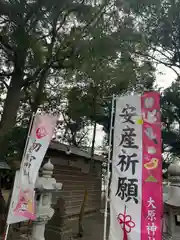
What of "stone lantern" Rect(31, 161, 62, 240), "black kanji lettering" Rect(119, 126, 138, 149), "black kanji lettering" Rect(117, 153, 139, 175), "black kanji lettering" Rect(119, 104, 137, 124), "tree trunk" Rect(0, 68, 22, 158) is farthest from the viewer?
"tree trunk" Rect(0, 68, 22, 158)

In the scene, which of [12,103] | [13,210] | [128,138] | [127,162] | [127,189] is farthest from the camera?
[12,103]

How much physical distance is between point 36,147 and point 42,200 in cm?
100

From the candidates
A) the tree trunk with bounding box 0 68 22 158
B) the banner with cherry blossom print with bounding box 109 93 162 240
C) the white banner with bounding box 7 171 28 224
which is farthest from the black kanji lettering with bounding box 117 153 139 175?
the tree trunk with bounding box 0 68 22 158

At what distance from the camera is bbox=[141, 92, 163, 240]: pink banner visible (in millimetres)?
2795

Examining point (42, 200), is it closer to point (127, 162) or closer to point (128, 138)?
point (127, 162)

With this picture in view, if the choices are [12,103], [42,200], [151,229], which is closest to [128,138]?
[151,229]

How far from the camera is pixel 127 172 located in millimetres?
3092

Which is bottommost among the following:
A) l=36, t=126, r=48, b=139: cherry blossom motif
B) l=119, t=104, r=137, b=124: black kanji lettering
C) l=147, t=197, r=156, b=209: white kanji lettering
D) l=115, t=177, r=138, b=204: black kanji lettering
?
l=147, t=197, r=156, b=209: white kanji lettering

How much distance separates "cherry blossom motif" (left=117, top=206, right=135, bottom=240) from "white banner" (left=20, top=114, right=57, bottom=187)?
5.03 ft

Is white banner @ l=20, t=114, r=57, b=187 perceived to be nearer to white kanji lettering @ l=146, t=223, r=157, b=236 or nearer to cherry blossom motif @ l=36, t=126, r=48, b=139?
cherry blossom motif @ l=36, t=126, r=48, b=139

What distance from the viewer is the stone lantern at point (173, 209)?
10.7 feet

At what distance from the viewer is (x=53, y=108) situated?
9750 millimetres

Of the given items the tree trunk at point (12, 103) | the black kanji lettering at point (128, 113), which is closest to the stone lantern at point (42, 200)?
the black kanji lettering at point (128, 113)

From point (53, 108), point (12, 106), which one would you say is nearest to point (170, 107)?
point (53, 108)
